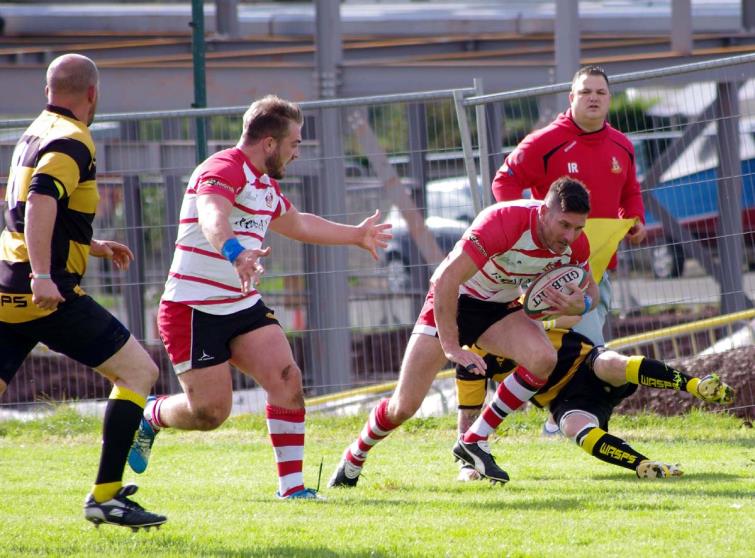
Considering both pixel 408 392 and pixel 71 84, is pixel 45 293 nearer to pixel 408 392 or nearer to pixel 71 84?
pixel 71 84

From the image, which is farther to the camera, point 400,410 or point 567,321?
point 567,321

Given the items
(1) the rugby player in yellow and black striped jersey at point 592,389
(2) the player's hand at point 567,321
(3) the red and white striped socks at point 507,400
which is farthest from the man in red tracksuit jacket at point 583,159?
(3) the red and white striped socks at point 507,400

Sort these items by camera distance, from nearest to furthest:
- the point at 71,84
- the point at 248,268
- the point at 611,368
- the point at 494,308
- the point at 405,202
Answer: the point at 248,268 → the point at 71,84 → the point at 494,308 → the point at 611,368 → the point at 405,202

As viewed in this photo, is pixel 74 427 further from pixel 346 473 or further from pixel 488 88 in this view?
pixel 488 88

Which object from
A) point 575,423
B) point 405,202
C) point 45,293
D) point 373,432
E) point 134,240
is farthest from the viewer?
point 134,240

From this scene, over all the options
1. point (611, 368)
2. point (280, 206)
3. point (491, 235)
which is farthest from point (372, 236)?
point (611, 368)

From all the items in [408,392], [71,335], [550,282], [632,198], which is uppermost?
[632,198]

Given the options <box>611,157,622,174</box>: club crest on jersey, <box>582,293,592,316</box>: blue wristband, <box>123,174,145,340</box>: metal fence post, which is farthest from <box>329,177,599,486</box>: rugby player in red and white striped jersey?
<box>123,174,145,340</box>: metal fence post

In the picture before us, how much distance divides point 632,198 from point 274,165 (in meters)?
2.77

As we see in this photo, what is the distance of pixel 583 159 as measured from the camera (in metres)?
7.86

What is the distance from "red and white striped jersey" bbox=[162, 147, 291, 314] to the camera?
634 centimetres

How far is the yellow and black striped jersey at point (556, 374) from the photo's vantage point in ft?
24.3

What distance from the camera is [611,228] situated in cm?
787

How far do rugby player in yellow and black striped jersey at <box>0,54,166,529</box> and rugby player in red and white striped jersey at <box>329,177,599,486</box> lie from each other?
66.2 inches
